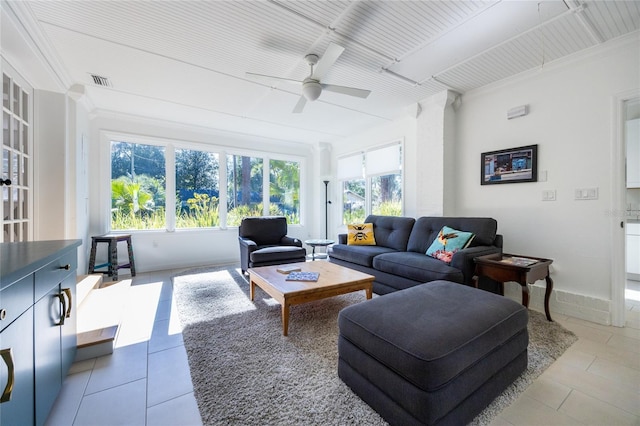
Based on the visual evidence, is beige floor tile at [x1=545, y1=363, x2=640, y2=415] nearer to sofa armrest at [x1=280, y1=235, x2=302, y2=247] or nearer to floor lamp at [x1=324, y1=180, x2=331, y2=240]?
sofa armrest at [x1=280, y1=235, x2=302, y2=247]

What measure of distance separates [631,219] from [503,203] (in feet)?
7.99

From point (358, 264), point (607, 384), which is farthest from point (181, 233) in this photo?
point (607, 384)

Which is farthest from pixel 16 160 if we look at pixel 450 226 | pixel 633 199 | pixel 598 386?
pixel 633 199

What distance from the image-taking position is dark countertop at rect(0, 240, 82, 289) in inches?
35.8

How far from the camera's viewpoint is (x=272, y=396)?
1509mm

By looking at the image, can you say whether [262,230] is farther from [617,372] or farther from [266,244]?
[617,372]

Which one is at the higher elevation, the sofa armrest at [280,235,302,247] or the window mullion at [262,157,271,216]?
the window mullion at [262,157,271,216]

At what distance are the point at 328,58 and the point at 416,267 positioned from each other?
7.03 ft

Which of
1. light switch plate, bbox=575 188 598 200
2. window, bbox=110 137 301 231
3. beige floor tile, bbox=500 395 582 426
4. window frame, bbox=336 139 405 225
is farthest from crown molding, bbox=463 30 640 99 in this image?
window, bbox=110 137 301 231

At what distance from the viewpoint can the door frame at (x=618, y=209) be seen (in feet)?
7.85

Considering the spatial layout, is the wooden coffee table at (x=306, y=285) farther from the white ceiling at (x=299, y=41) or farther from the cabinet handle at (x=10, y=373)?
the white ceiling at (x=299, y=41)

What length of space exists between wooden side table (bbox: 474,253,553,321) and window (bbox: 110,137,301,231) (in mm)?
4246

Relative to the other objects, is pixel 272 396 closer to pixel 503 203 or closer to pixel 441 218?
pixel 441 218

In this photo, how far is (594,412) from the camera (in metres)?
1.41
